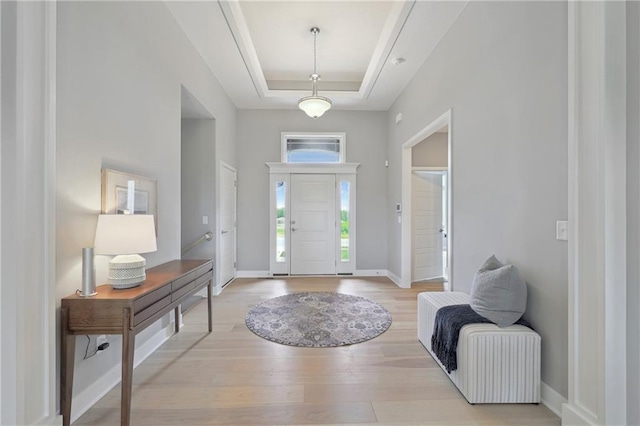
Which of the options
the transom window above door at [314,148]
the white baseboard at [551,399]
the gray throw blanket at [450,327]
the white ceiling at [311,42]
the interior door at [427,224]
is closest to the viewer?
the white baseboard at [551,399]

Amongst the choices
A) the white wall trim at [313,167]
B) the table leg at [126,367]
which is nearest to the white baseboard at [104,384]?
the table leg at [126,367]

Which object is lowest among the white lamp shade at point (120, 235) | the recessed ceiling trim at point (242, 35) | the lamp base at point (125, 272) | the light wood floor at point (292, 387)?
the light wood floor at point (292, 387)

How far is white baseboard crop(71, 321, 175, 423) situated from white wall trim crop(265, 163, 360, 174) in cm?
343

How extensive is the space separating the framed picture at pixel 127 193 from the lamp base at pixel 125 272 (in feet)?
1.30

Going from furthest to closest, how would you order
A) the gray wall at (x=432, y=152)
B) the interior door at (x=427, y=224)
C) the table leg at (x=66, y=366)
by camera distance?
the interior door at (x=427, y=224) < the gray wall at (x=432, y=152) < the table leg at (x=66, y=366)

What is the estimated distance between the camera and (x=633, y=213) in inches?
54.6

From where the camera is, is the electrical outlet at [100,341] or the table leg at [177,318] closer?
the electrical outlet at [100,341]

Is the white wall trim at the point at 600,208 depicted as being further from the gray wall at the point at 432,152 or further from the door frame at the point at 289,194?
the door frame at the point at 289,194

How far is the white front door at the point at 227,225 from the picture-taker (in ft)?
14.7

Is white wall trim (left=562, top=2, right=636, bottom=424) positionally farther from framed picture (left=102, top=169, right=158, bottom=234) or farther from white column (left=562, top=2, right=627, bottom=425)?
framed picture (left=102, top=169, right=158, bottom=234)

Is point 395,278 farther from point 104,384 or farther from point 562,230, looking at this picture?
point 104,384

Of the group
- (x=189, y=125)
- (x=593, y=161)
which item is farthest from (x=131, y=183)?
(x=593, y=161)

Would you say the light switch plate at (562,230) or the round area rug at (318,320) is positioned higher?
the light switch plate at (562,230)

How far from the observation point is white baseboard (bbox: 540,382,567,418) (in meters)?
1.70
